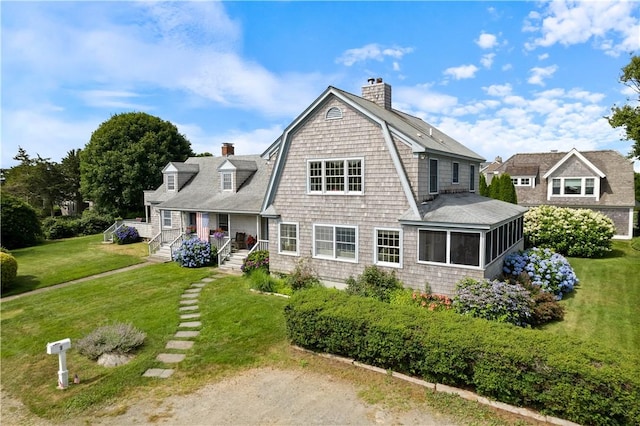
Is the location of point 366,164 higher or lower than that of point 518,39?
lower

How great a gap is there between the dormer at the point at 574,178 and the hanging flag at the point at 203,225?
26574 mm

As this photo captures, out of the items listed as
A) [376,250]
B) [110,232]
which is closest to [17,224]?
[110,232]

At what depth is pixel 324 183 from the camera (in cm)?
1634

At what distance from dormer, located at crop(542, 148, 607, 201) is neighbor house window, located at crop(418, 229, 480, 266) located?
2194 centimetres

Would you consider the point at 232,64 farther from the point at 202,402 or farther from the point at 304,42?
the point at 202,402

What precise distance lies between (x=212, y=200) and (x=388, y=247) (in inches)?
541

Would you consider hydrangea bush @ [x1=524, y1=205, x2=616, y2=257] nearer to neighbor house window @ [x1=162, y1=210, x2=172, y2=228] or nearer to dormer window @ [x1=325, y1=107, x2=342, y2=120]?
dormer window @ [x1=325, y1=107, x2=342, y2=120]

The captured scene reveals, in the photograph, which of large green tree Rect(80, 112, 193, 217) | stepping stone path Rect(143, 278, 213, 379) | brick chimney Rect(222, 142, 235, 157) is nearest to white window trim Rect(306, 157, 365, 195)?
stepping stone path Rect(143, 278, 213, 379)

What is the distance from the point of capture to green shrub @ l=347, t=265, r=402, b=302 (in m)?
14.3

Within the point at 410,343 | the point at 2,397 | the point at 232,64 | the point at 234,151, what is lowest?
the point at 2,397

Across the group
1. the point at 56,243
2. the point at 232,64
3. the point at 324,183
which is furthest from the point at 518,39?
the point at 56,243

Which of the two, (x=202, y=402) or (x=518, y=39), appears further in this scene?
(x=518, y=39)

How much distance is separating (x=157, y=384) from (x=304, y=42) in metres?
13.0

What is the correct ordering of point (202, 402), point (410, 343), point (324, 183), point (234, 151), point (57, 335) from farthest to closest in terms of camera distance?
point (234, 151), point (324, 183), point (57, 335), point (410, 343), point (202, 402)
